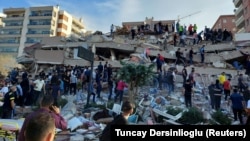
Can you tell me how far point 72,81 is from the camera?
705 inches

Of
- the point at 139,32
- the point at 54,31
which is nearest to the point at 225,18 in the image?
the point at 54,31

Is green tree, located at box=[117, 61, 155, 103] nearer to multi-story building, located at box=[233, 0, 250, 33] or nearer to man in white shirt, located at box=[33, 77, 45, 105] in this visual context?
man in white shirt, located at box=[33, 77, 45, 105]

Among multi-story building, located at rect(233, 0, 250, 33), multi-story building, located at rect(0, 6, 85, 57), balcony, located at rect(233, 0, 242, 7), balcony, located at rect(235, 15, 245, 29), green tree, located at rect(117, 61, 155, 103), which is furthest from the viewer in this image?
multi-story building, located at rect(0, 6, 85, 57)

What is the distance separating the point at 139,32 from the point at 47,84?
20.2m

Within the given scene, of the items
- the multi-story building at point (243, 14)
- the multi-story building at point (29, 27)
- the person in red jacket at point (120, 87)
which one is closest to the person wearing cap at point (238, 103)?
the person in red jacket at point (120, 87)

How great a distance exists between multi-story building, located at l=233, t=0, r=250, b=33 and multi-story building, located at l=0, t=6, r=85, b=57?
40.9 metres

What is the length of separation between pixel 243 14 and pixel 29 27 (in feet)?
162

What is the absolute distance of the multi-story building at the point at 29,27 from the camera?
7844cm

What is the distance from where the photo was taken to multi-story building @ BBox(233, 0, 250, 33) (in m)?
56.7

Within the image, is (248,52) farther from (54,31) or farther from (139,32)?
(54,31)

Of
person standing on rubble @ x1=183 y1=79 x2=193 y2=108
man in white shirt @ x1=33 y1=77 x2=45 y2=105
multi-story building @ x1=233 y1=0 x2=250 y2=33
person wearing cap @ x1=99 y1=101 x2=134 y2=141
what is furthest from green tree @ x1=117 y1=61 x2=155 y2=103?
multi-story building @ x1=233 y1=0 x2=250 y2=33

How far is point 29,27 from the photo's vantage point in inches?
3127

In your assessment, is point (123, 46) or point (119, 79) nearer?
point (119, 79)

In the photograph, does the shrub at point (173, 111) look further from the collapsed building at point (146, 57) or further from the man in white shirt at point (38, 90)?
the man in white shirt at point (38, 90)
